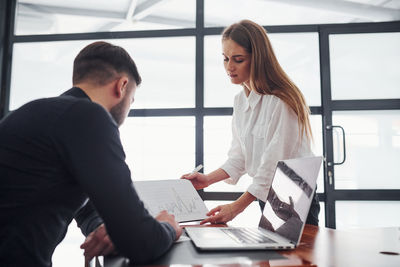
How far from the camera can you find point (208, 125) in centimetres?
283

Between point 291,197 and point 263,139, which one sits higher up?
point 263,139

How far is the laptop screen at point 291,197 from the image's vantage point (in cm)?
67

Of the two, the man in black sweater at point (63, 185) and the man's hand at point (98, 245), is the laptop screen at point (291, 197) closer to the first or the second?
the man in black sweater at point (63, 185)

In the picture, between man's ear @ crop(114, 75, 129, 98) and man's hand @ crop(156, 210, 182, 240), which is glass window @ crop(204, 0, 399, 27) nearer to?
man's ear @ crop(114, 75, 129, 98)

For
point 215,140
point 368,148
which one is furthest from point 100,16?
point 368,148

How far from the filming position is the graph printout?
3.30ft

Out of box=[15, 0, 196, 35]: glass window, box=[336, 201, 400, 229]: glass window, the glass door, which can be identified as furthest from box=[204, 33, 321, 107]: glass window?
box=[336, 201, 400, 229]: glass window

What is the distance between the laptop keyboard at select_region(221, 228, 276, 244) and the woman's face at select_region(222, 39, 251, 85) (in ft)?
2.29

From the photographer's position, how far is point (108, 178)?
21.5 inches

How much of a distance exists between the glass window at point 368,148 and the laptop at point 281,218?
6.87 ft

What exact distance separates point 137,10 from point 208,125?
136 centimetres

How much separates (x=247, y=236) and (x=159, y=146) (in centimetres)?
220

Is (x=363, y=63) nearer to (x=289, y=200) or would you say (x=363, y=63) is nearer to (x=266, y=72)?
(x=266, y=72)

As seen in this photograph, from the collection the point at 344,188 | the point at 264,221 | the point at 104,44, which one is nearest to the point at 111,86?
the point at 104,44
